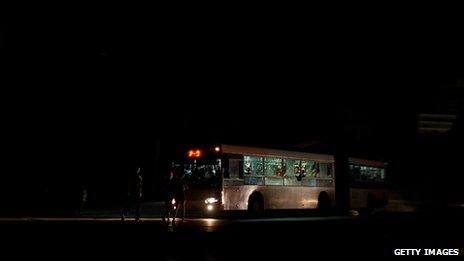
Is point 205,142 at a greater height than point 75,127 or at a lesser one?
lesser

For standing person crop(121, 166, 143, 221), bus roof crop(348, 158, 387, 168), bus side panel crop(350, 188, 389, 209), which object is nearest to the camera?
standing person crop(121, 166, 143, 221)

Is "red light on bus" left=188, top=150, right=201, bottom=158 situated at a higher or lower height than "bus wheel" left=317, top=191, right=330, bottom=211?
higher

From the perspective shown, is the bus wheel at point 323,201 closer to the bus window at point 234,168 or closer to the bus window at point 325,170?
the bus window at point 325,170

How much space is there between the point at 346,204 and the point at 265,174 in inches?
163

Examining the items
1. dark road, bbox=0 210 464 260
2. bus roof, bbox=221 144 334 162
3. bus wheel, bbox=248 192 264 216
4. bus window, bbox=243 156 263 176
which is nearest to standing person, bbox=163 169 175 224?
dark road, bbox=0 210 464 260

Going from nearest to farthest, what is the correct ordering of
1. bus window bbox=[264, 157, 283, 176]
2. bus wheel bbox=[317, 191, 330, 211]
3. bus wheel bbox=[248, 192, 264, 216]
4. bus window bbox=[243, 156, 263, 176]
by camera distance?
bus window bbox=[243, 156, 263, 176] → bus wheel bbox=[248, 192, 264, 216] → bus window bbox=[264, 157, 283, 176] → bus wheel bbox=[317, 191, 330, 211]

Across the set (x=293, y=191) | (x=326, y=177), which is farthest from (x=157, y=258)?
(x=326, y=177)

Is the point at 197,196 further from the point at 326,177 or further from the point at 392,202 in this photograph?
the point at 392,202

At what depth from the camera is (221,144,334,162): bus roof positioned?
23084mm

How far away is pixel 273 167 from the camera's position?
24953 millimetres

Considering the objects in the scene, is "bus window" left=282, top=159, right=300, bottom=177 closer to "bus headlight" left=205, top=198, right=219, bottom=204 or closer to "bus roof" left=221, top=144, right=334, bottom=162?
"bus roof" left=221, top=144, right=334, bottom=162

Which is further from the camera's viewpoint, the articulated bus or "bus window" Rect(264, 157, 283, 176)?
"bus window" Rect(264, 157, 283, 176)

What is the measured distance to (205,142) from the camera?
75.8 ft

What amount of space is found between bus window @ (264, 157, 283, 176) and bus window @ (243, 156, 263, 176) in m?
0.34
